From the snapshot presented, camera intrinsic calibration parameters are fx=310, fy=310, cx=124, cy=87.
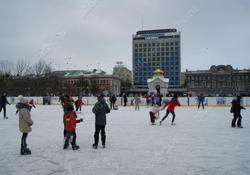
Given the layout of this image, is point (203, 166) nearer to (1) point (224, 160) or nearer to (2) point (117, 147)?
(1) point (224, 160)

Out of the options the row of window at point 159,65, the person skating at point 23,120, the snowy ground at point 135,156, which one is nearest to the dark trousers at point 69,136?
the snowy ground at point 135,156

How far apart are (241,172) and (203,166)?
0.79 m

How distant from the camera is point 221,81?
107688 millimetres

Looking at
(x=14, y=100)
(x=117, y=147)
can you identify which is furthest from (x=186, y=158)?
(x=14, y=100)

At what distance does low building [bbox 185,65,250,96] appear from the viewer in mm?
106188

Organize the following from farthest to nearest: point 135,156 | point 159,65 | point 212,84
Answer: point 159,65
point 212,84
point 135,156

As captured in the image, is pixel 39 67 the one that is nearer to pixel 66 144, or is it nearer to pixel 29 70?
pixel 29 70

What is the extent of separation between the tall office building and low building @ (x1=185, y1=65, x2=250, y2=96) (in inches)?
689

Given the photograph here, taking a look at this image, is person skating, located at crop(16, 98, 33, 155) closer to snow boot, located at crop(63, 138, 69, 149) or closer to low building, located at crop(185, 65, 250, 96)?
snow boot, located at crop(63, 138, 69, 149)

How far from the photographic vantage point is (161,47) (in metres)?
128

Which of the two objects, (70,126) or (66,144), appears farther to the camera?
(66,144)

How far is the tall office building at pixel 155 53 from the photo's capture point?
126 m

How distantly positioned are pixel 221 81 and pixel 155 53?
32484mm

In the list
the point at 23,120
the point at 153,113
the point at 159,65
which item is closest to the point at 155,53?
the point at 159,65
